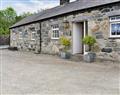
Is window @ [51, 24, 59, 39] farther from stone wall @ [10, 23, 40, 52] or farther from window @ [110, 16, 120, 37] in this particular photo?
window @ [110, 16, 120, 37]

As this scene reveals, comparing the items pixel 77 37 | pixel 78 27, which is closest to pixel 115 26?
pixel 78 27

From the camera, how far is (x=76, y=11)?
53.3 feet

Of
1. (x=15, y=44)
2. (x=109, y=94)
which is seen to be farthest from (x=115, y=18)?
(x=15, y=44)

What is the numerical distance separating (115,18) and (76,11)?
11.3 feet

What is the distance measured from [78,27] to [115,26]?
4007 mm

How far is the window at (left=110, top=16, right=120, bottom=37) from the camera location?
13459mm

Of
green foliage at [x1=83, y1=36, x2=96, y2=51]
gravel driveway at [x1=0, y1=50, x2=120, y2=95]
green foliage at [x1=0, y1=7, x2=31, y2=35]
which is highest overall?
green foliage at [x1=0, y1=7, x2=31, y2=35]

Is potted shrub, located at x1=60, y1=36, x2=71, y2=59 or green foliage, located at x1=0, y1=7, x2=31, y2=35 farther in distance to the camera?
green foliage, located at x1=0, y1=7, x2=31, y2=35

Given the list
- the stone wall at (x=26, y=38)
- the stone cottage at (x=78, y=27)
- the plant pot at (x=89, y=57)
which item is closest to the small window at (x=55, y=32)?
the stone cottage at (x=78, y=27)

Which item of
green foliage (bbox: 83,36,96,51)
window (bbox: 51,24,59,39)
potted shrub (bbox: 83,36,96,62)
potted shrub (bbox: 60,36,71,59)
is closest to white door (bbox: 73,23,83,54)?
potted shrub (bbox: 60,36,71,59)

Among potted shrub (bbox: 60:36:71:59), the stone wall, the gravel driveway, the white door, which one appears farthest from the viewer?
the stone wall

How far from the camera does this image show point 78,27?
17172 millimetres

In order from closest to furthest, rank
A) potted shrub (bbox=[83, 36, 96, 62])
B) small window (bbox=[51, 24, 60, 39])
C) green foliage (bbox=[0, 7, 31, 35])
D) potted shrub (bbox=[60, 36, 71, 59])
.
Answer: potted shrub (bbox=[83, 36, 96, 62]) < potted shrub (bbox=[60, 36, 71, 59]) < small window (bbox=[51, 24, 60, 39]) < green foliage (bbox=[0, 7, 31, 35])

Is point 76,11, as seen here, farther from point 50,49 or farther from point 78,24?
point 50,49
